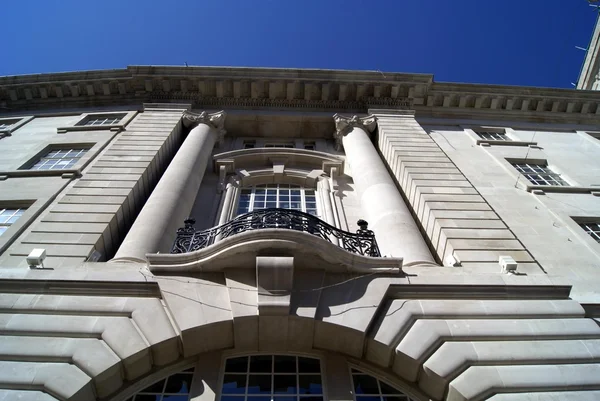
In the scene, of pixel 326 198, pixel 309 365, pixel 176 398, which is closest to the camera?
pixel 176 398

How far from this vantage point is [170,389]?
841 centimetres

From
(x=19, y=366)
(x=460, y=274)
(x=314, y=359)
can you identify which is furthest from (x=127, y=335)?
(x=460, y=274)

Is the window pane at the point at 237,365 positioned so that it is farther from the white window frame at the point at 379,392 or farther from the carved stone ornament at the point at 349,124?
the carved stone ornament at the point at 349,124

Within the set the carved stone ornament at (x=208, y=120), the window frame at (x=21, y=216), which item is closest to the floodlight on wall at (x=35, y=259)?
the window frame at (x=21, y=216)

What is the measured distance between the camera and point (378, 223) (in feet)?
42.0

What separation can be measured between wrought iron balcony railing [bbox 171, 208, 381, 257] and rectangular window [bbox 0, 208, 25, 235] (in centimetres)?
637

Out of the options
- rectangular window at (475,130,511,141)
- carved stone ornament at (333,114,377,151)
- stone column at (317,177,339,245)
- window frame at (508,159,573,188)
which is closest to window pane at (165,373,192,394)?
stone column at (317,177,339,245)

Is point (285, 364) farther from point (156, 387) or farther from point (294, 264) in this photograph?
point (156, 387)

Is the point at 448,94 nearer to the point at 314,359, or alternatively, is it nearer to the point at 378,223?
the point at 378,223

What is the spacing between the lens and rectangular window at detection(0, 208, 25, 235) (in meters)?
12.6

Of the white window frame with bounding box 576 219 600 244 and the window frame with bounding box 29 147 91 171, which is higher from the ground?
the window frame with bounding box 29 147 91 171

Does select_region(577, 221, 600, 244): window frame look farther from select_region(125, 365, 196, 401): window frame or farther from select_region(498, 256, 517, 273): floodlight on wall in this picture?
select_region(125, 365, 196, 401): window frame

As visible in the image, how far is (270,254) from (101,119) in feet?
53.6

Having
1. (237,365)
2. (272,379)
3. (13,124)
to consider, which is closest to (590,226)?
(272,379)
